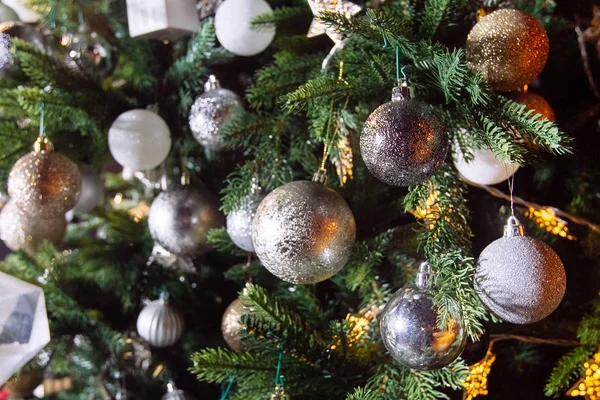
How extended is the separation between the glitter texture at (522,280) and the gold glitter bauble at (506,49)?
171 millimetres

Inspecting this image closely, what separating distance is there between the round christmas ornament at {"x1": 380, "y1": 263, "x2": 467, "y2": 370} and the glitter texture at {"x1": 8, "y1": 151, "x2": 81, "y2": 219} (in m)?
0.48

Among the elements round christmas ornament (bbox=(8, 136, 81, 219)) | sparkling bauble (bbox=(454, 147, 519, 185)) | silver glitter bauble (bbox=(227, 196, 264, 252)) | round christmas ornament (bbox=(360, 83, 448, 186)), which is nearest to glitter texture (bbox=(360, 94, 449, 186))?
round christmas ornament (bbox=(360, 83, 448, 186))

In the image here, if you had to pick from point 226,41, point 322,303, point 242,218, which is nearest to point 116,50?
point 226,41

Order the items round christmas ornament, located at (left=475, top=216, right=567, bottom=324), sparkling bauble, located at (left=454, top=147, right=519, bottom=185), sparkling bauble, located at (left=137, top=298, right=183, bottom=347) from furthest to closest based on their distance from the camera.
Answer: sparkling bauble, located at (left=137, top=298, right=183, bottom=347) → sparkling bauble, located at (left=454, top=147, right=519, bottom=185) → round christmas ornament, located at (left=475, top=216, right=567, bottom=324)

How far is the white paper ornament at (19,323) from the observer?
0.66 m

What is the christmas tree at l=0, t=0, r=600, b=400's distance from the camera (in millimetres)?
541

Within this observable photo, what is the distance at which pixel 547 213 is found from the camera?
712mm

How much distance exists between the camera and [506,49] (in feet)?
1.85

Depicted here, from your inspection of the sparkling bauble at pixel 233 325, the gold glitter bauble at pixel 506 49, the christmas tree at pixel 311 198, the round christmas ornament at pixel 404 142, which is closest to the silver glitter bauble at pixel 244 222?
the christmas tree at pixel 311 198

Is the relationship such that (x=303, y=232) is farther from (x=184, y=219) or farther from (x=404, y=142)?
(x=184, y=219)

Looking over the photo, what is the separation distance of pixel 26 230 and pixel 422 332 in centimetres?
67

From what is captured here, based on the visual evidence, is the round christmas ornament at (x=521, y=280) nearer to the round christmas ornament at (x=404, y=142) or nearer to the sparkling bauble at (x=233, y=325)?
the round christmas ornament at (x=404, y=142)

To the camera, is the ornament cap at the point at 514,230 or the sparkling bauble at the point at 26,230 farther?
the sparkling bauble at the point at 26,230

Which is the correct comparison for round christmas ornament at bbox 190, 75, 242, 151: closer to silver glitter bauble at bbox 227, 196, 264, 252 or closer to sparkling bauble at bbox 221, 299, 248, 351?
silver glitter bauble at bbox 227, 196, 264, 252
